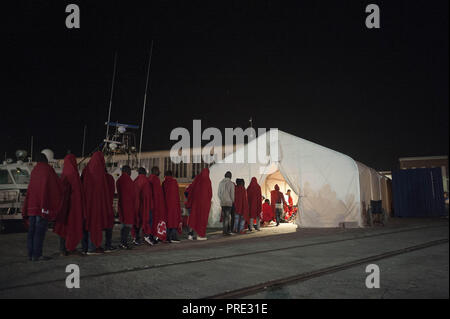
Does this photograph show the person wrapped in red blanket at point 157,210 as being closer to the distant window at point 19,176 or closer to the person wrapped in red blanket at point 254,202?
the person wrapped in red blanket at point 254,202

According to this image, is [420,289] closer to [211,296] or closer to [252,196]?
[211,296]

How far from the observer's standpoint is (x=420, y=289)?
3199mm

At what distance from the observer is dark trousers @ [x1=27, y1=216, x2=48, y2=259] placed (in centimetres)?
515

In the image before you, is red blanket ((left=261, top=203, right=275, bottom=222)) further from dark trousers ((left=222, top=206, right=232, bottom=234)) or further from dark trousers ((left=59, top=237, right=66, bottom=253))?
dark trousers ((left=59, top=237, right=66, bottom=253))

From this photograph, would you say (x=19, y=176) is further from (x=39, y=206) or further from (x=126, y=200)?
(x=39, y=206)

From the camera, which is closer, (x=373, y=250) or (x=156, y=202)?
(x=373, y=250)

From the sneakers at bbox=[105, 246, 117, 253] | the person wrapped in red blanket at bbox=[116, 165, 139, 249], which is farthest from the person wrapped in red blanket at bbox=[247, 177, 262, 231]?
the sneakers at bbox=[105, 246, 117, 253]

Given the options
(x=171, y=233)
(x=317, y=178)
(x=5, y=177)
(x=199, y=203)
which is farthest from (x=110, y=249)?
(x=317, y=178)

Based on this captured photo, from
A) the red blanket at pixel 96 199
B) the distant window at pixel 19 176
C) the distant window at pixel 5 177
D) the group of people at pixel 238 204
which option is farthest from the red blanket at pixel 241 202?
the distant window at pixel 5 177

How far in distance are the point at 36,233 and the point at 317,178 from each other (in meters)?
9.84

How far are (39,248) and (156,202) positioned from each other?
9.14 feet

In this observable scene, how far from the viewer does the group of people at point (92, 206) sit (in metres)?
5.21

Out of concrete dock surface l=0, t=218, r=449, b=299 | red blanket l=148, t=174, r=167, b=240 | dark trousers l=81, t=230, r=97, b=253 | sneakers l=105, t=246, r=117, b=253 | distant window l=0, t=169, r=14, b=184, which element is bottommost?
sneakers l=105, t=246, r=117, b=253
